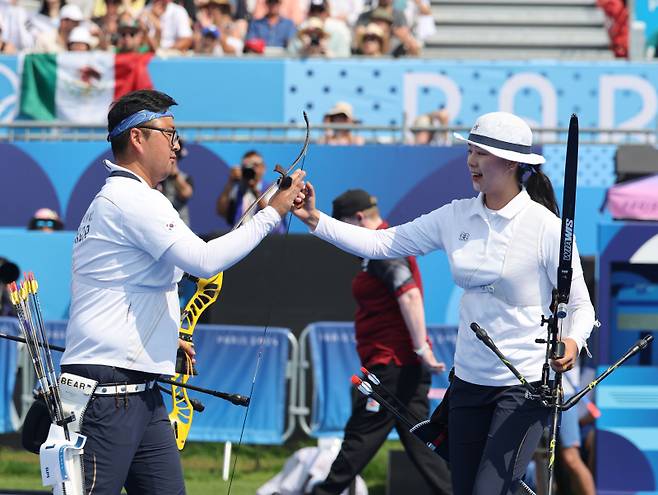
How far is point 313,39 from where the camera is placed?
12.9m

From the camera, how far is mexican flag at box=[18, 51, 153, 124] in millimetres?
12812

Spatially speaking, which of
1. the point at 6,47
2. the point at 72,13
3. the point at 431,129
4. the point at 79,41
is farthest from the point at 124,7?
the point at 431,129

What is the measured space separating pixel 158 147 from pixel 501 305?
1.45 m

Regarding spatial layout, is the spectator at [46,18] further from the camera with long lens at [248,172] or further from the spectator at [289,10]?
the camera with long lens at [248,172]

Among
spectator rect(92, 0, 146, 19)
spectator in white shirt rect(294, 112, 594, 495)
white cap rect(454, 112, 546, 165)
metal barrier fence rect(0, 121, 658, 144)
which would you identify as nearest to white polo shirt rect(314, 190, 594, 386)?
spectator in white shirt rect(294, 112, 594, 495)

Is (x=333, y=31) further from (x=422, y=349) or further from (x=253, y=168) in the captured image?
(x=422, y=349)

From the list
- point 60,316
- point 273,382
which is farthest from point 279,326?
point 60,316

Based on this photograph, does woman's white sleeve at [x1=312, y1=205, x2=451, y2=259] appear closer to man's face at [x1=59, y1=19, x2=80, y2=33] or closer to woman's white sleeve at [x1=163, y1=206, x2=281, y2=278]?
woman's white sleeve at [x1=163, y1=206, x2=281, y2=278]

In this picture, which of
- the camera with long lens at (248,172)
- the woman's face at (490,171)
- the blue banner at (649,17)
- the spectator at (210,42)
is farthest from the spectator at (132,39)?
the woman's face at (490,171)

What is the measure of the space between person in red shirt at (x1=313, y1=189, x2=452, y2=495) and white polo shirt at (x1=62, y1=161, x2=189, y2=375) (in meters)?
2.86

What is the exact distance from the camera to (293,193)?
4.88 metres

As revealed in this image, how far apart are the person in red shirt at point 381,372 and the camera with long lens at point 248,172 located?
141 inches

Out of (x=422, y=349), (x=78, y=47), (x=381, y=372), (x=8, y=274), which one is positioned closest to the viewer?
(x=8, y=274)

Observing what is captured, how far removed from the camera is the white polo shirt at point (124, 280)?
4.55m
